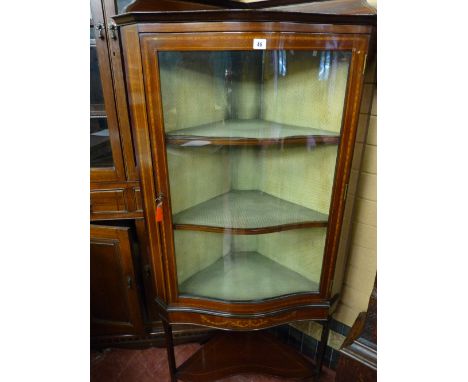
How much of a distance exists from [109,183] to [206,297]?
522 mm

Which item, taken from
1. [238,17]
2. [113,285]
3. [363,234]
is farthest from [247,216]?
[113,285]

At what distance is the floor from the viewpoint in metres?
1.30

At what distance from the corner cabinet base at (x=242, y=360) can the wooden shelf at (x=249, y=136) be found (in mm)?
905

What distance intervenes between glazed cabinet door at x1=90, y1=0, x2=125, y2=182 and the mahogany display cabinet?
25 centimetres

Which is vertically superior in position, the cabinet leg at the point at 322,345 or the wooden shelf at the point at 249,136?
the wooden shelf at the point at 249,136

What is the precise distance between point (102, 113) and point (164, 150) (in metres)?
0.35

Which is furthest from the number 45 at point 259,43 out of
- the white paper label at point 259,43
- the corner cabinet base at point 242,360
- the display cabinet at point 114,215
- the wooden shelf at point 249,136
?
the corner cabinet base at point 242,360

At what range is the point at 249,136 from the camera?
0.89m

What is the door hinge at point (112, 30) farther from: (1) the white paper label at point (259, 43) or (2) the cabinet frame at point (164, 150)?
(1) the white paper label at point (259, 43)

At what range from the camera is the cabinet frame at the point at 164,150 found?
0.73 metres

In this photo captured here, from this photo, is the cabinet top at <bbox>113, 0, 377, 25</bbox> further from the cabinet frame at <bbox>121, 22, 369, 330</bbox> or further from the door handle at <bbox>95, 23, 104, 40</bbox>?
the door handle at <bbox>95, 23, 104, 40</bbox>

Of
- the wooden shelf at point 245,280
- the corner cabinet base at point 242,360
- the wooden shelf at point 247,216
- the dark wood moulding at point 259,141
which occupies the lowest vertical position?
the corner cabinet base at point 242,360

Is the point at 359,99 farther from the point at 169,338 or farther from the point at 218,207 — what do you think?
the point at 169,338

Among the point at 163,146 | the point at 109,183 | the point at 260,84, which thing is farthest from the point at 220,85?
the point at 109,183
